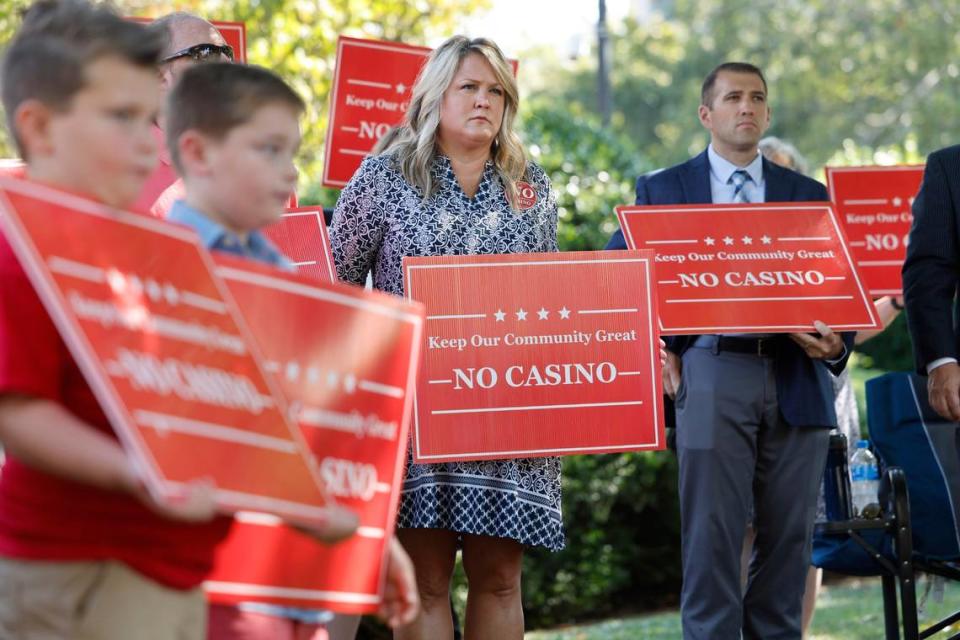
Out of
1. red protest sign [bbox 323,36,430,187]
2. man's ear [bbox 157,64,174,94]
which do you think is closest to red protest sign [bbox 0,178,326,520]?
man's ear [bbox 157,64,174,94]

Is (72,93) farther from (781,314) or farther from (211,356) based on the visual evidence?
(781,314)

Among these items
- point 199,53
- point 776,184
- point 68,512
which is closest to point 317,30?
point 776,184

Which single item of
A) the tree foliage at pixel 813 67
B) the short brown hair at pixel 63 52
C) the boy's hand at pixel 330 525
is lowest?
the boy's hand at pixel 330 525

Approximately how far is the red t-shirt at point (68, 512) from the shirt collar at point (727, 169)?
3.70 meters

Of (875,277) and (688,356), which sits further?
(875,277)

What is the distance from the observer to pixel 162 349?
2285mm

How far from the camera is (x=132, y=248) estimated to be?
232 centimetres

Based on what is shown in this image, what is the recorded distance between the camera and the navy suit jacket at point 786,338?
5.38m

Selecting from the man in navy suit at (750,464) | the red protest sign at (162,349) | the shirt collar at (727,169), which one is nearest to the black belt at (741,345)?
the man in navy suit at (750,464)

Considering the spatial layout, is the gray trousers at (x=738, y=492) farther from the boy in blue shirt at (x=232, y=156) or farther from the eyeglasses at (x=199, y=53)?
the boy in blue shirt at (x=232, y=156)

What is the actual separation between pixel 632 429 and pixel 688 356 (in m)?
0.96

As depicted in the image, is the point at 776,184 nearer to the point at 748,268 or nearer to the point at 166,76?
the point at 748,268

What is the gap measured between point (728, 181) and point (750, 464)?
1117mm

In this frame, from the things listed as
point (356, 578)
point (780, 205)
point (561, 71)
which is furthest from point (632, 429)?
point (561, 71)
